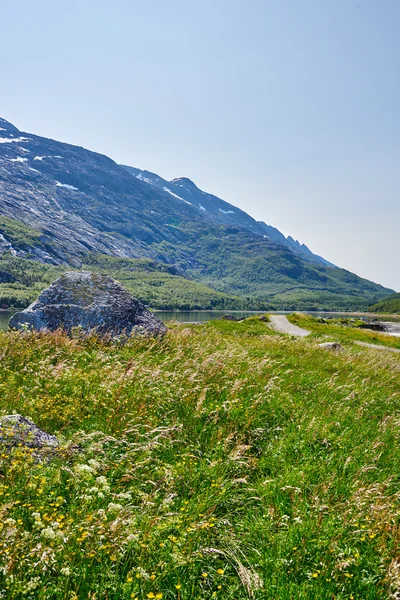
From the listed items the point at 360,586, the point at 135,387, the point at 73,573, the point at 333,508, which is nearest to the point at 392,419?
the point at 333,508

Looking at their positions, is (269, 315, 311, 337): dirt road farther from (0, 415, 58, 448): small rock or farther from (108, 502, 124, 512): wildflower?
(108, 502, 124, 512): wildflower

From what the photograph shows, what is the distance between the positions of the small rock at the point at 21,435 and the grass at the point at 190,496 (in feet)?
0.80

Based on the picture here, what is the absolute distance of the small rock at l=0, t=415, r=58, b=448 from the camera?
5.18 m

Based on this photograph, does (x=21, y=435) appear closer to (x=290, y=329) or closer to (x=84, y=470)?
(x=84, y=470)

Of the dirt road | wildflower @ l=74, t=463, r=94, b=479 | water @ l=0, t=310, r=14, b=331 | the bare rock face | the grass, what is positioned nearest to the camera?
the grass

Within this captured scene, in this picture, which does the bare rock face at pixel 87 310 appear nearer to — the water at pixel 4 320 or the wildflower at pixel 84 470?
the water at pixel 4 320

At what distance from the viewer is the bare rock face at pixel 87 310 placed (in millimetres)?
16250

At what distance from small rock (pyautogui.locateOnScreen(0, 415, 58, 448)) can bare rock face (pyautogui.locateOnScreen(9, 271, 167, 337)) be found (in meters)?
9.89

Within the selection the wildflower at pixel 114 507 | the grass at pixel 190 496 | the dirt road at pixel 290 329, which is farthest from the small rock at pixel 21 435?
the dirt road at pixel 290 329

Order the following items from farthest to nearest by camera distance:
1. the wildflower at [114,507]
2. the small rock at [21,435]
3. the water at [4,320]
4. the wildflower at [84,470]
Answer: the water at [4,320], the small rock at [21,435], the wildflower at [84,470], the wildflower at [114,507]

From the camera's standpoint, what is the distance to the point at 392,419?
873 centimetres

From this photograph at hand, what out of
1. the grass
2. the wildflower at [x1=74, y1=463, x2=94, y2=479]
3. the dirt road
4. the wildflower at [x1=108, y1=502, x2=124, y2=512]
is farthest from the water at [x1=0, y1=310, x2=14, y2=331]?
the dirt road

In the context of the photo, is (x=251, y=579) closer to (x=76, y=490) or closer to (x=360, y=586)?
(x=360, y=586)

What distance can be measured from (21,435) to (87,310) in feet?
38.5
